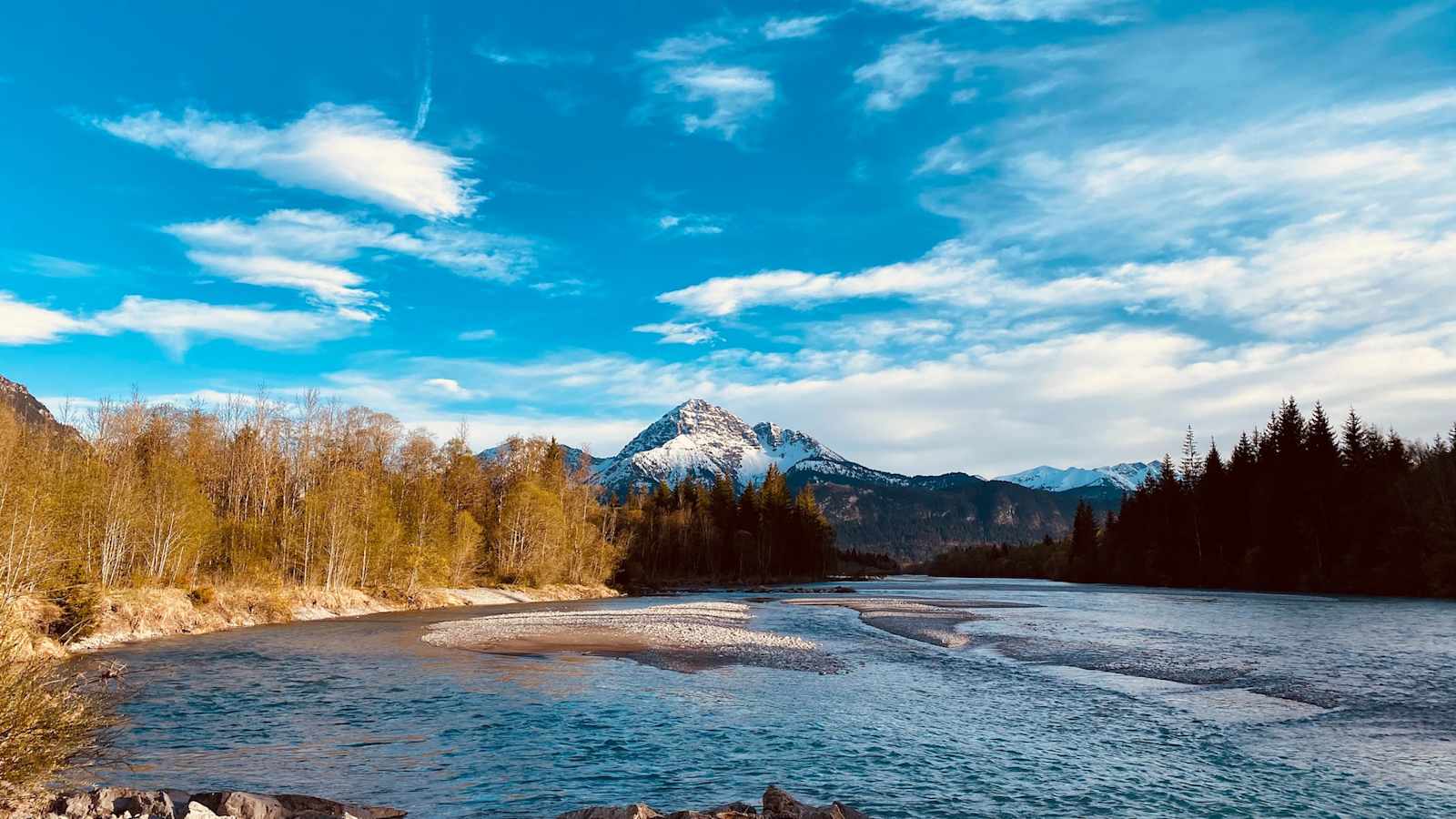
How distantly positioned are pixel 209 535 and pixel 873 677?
51.7m

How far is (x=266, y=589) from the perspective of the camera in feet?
175

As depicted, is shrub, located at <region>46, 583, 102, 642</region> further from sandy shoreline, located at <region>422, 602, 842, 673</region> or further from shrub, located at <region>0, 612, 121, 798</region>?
shrub, located at <region>0, 612, 121, 798</region>

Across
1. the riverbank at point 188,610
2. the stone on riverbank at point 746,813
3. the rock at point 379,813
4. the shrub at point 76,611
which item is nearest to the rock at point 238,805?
the rock at point 379,813

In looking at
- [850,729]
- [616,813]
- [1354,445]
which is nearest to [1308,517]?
[1354,445]

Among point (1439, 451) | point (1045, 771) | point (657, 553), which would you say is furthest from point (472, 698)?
point (657, 553)

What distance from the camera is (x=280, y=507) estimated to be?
73.5 metres

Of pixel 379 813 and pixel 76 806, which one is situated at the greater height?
pixel 76 806

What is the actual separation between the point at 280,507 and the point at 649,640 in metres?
53.0

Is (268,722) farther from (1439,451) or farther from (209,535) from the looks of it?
(1439,451)

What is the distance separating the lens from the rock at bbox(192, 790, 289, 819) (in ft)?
36.1

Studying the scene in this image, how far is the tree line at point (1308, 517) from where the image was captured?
2542 inches

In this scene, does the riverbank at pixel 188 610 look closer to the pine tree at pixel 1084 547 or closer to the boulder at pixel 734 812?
the boulder at pixel 734 812

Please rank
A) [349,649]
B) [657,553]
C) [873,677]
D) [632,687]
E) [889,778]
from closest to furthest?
[889,778] < [632,687] < [873,677] < [349,649] < [657,553]

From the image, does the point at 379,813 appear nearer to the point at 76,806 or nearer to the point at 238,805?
the point at 238,805
